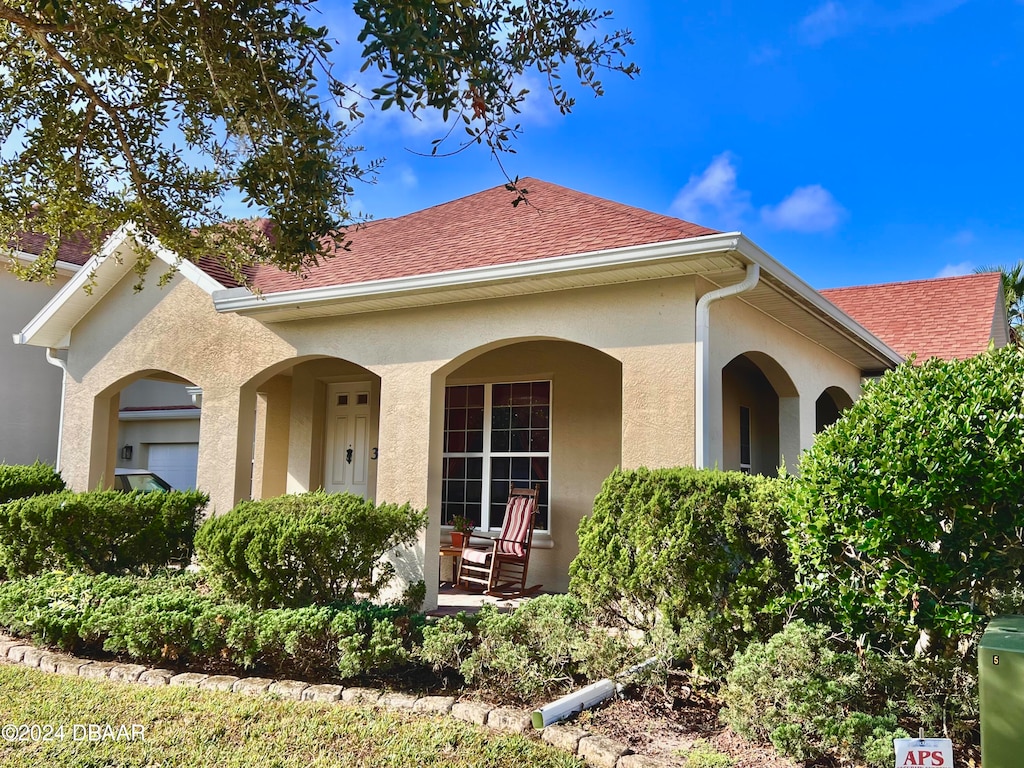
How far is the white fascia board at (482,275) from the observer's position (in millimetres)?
6965

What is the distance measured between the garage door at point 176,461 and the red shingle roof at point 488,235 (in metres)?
10.1

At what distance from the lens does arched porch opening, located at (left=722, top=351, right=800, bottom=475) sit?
9883 mm

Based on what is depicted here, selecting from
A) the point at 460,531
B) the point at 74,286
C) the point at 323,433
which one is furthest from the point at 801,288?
the point at 74,286

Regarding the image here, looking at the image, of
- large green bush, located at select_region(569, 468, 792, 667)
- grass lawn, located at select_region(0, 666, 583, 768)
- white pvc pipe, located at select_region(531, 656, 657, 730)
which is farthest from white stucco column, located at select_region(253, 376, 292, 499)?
white pvc pipe, located at select_region(531, 656, 657, 730)

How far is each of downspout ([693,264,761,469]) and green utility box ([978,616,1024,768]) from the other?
3.62 metres

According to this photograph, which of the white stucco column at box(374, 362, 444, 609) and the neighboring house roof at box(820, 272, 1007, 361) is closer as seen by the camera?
the white stucco column at box(374, 362, 444, 609)

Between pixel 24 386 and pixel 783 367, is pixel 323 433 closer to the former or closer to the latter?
pixel 783 367

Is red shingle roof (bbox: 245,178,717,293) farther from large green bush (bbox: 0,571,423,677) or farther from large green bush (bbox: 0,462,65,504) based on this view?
large green bush (bbox: 0,462,65,504)

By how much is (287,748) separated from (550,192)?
24.9ft

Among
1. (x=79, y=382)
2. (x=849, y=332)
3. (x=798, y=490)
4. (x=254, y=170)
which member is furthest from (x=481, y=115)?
(x=79, y=382)

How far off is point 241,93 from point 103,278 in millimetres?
7233

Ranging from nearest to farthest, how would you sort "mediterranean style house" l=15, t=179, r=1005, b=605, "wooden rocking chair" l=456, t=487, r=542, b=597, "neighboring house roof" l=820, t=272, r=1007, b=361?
"mediterranean style house" l=15, t=179, r=1005, b=605
"wooden rocking chair" l=456, t=487, r=542, b=597
"neighboring house roof" l=820, t=272, r=1007, b=361

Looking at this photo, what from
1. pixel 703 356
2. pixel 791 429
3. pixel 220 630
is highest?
pixel 703 356

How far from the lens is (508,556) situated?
9.46 meters
